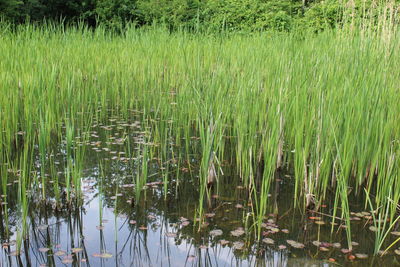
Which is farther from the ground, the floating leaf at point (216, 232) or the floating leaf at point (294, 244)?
the floating leaf at point (216, 232)

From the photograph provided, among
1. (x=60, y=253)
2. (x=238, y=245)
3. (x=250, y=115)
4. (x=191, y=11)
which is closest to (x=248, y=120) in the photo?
(x=250, y=115)

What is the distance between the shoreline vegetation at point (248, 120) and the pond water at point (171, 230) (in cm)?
7

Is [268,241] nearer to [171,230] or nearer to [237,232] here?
[237,232]

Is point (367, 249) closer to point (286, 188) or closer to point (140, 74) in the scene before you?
point (286, 188)

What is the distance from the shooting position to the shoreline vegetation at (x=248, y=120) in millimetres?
2309

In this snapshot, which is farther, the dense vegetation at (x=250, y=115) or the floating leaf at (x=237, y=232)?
the dense vegetation at (x=250, y=115)

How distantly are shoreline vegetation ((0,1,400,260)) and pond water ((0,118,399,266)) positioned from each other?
7 cm

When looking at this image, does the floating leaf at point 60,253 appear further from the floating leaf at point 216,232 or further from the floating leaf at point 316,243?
the floating leaf at point 316,243

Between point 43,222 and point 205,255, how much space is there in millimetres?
869

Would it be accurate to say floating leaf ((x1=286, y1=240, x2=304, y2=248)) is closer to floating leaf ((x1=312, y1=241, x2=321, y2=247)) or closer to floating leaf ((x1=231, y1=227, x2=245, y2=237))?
floating leaf ((x1=312, y1=241, x2=321, y2=247))

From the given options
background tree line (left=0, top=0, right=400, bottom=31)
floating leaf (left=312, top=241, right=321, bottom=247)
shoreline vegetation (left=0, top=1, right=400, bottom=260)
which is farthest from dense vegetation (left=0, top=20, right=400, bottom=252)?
background tree line (left=0, top=0, right=400, bottom=31)

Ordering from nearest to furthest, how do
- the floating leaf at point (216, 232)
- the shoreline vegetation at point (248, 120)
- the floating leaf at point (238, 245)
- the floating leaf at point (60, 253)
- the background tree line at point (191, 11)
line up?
the floating leaf at point (60, 253)
the floating leaf at point (238, 245)
the floating leaf at point (216, 232)
the shoreline vegetation at point (248, 120)
the background tree line at point (191, 11)

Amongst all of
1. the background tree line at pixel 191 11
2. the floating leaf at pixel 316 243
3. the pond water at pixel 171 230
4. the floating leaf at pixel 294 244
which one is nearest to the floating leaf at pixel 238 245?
the pond water at pixel 171 230

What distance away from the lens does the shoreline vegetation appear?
7.57 ft
